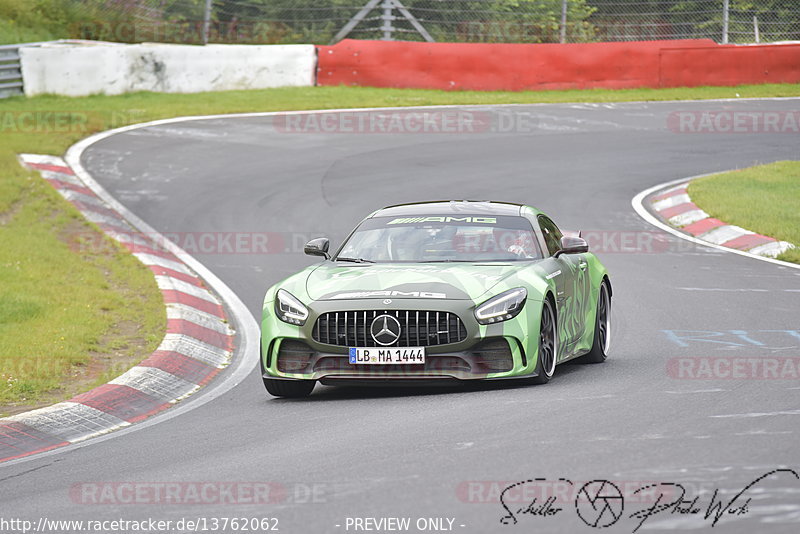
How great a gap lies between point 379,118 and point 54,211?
34.9 feet

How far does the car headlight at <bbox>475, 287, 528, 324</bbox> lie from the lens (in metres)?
8.23

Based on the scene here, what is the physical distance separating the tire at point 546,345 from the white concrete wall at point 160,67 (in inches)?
737

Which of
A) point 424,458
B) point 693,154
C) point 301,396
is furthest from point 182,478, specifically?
point 693,154

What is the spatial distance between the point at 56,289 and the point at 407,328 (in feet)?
17.0

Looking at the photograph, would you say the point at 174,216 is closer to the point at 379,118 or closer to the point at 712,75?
the point at 379,118

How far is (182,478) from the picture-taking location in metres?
6.29

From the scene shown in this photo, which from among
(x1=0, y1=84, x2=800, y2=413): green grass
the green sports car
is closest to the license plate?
the green sports car

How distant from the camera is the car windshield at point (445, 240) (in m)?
9.35
